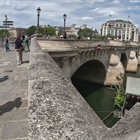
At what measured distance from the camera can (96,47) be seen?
28047mm

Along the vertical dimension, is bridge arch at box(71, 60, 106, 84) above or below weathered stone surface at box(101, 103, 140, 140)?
below

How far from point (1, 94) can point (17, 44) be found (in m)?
6.17

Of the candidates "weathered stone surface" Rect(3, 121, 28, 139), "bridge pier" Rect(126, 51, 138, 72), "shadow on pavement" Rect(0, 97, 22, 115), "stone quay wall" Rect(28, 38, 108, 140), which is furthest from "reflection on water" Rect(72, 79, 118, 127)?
"bridge pier" Rect(126, 51, 138, 72)

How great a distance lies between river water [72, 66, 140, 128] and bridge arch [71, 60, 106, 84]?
0.90m

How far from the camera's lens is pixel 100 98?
27.8 m

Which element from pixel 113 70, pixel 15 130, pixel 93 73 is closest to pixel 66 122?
pixel 15 130

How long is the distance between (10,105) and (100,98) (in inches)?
921

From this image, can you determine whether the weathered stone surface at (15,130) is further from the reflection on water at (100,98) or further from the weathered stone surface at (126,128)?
the reflection on water at (100,98)

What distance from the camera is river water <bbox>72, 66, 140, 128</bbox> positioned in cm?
2117

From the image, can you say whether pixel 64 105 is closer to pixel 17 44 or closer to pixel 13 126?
pixel 13 126

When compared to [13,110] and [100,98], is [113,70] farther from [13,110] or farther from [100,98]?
[13,110]

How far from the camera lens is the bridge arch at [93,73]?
119ft

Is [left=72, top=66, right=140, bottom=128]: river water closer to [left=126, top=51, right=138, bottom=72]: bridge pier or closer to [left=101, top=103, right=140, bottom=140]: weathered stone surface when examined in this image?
[left=101, top=103, right=140, bottom=140]: weathered stone surface

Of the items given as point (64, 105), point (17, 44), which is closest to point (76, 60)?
point (17, 44)
